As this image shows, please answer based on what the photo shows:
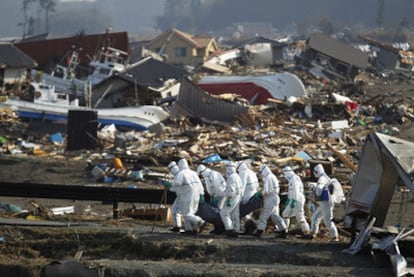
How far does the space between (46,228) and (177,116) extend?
2196 cm

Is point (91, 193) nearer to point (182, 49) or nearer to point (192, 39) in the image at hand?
point (182, 49)

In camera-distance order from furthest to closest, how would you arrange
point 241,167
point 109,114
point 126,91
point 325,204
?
point 126,91, point 109,114, point 241,167, point 325,204

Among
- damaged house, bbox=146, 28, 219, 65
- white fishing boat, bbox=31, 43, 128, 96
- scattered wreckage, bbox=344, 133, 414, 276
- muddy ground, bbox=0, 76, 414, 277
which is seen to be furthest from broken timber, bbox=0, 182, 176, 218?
damaged house, bbox=146, 28, 219, 65

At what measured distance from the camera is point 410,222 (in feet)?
59.1

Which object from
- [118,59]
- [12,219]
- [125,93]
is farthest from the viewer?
[118,59]

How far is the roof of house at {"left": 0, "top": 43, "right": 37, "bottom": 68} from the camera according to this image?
42.7m

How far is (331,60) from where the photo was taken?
61.3 m

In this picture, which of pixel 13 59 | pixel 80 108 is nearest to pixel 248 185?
pixel 80 108

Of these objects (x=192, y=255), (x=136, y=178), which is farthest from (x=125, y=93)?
(x=192, y=255)

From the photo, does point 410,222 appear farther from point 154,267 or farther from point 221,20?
point 221,20

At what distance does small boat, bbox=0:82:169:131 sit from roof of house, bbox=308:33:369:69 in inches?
1040

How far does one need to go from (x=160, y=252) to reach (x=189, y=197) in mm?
1309

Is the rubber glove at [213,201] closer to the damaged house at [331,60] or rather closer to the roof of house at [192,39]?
the damaged house at [331,60]

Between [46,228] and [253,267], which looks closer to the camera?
[253,267]
